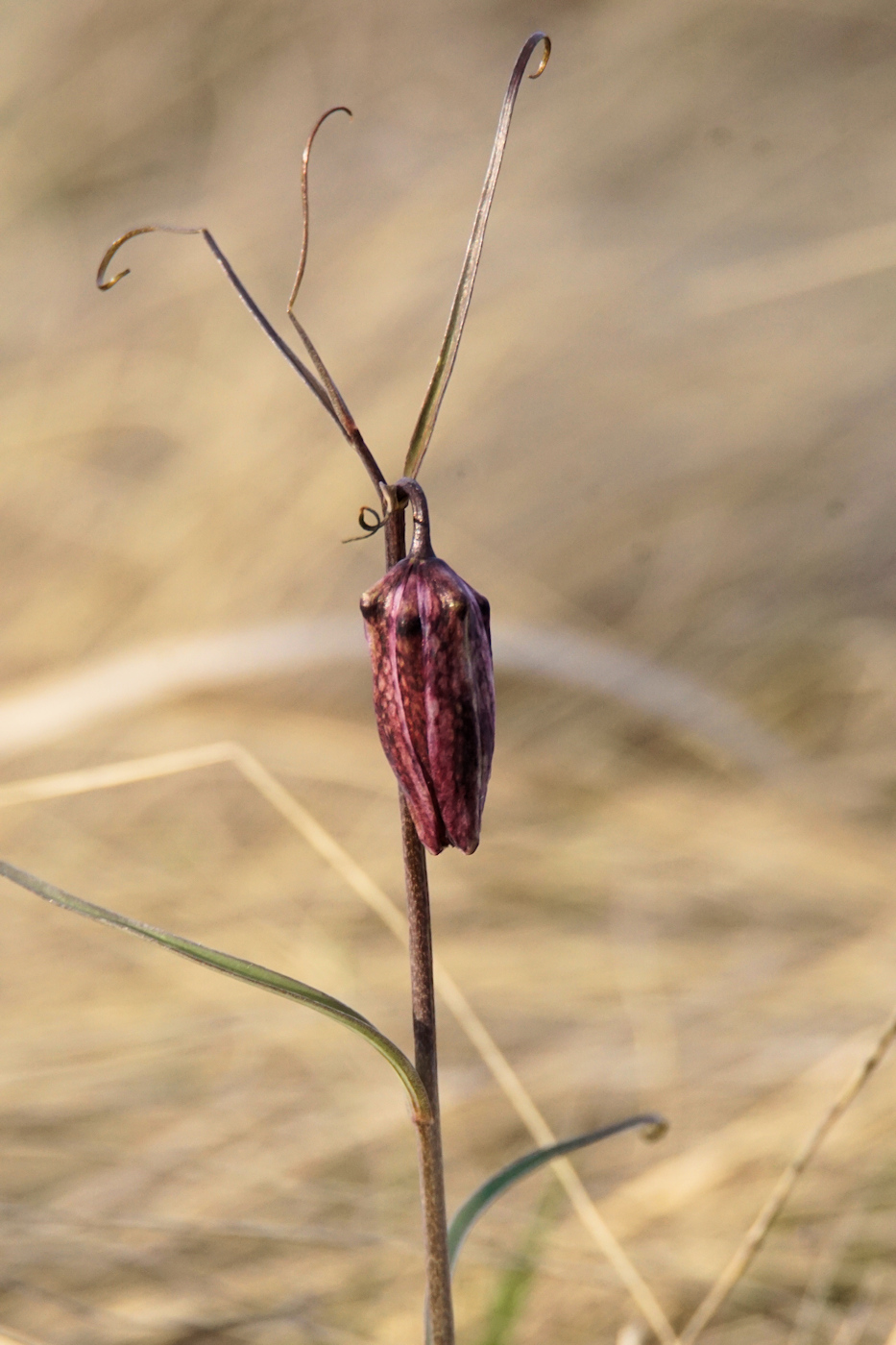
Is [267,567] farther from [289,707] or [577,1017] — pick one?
[577,1017]

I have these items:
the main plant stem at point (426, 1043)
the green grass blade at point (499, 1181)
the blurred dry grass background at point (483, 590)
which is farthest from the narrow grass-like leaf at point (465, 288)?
the blurred dry grass background at point (483, 590)

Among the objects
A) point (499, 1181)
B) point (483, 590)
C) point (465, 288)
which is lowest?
point (499, 1181)

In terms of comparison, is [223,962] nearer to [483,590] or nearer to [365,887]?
[365,887]

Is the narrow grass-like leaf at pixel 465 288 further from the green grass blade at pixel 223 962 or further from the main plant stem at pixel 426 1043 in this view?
the green grass blade at pixel 223 962

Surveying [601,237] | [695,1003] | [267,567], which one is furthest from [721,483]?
[695,1003]

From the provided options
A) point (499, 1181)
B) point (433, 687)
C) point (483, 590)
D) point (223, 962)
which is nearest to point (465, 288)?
point (433, 687)

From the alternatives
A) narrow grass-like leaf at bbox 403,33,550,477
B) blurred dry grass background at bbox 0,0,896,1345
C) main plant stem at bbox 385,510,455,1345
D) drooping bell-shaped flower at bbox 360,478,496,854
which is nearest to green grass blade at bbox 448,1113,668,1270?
main plant stem at bbox 385,510,455,1345
